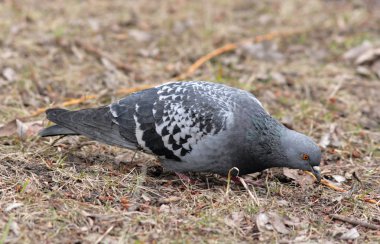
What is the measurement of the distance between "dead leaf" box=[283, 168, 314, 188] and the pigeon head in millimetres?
391

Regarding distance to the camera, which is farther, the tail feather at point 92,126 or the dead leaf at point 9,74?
the dead leaf at point 9,74

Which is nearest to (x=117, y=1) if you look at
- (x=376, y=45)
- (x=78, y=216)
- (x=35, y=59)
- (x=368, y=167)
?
(x=35, y=59)

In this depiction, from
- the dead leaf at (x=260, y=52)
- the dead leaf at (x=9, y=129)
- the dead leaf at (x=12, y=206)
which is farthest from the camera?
the dead leaf at (x=260, y=52)

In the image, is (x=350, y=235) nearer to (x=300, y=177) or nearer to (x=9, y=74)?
(x=300, y=177)

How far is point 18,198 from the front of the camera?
4977mm

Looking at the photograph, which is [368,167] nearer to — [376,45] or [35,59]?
[376,45]

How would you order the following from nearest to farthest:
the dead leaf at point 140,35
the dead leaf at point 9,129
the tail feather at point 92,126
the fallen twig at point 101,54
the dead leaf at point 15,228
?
1. the dead leaf at point 15,228
2. the tail feather at point 92,126
3. the dead leaf at point 9,129
4. the fallen twig at point 101,54
5. the dead leaf at point 140,35

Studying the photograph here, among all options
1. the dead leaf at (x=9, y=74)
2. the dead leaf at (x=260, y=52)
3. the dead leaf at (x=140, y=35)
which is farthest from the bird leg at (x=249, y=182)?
the dead leaf at (x=140, y=35)

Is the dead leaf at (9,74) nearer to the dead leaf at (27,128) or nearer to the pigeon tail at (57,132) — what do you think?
the dead leaf at (27,128)

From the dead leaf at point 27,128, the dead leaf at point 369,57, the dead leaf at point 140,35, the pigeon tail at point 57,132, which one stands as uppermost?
the dead leaf at point 140,35

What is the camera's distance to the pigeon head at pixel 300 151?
556 cm

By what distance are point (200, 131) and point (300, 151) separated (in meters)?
0.99

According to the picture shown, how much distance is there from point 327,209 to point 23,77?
4664 mm

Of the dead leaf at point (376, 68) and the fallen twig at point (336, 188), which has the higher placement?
the dead leaf at point (376, 68)
